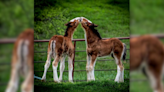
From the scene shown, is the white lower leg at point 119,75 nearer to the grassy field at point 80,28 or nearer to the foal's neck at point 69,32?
the grassy field at point 80,28

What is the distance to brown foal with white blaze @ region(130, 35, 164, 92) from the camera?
6.24ft

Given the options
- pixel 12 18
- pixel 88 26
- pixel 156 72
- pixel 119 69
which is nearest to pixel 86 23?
pixel 88 26

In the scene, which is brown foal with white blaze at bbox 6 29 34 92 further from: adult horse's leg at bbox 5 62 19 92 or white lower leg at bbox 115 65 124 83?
white lower leg at bbox 115 65 124 83

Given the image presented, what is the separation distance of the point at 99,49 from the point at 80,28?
0.98 ft

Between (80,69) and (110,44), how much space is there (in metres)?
0.41

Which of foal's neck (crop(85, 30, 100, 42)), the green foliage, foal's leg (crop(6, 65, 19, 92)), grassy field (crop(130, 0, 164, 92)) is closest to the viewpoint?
foal's leg (crop(6, 65, 19, 92))

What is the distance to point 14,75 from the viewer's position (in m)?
1.77

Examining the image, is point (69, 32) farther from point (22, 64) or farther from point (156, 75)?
point (156, 75)

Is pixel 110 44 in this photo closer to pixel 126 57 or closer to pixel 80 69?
pixel 126 57

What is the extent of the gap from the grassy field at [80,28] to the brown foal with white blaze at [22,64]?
23 centimetres

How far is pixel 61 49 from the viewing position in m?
2.11

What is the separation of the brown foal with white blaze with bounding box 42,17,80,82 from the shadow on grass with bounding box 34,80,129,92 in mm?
66

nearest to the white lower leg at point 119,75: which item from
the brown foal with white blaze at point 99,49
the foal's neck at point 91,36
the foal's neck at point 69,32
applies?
the brown foal with white blaze at point 99,49

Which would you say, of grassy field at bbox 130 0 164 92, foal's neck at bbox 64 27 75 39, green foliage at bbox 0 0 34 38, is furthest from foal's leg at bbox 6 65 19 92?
grassy field at bbox 130 0 164 92
